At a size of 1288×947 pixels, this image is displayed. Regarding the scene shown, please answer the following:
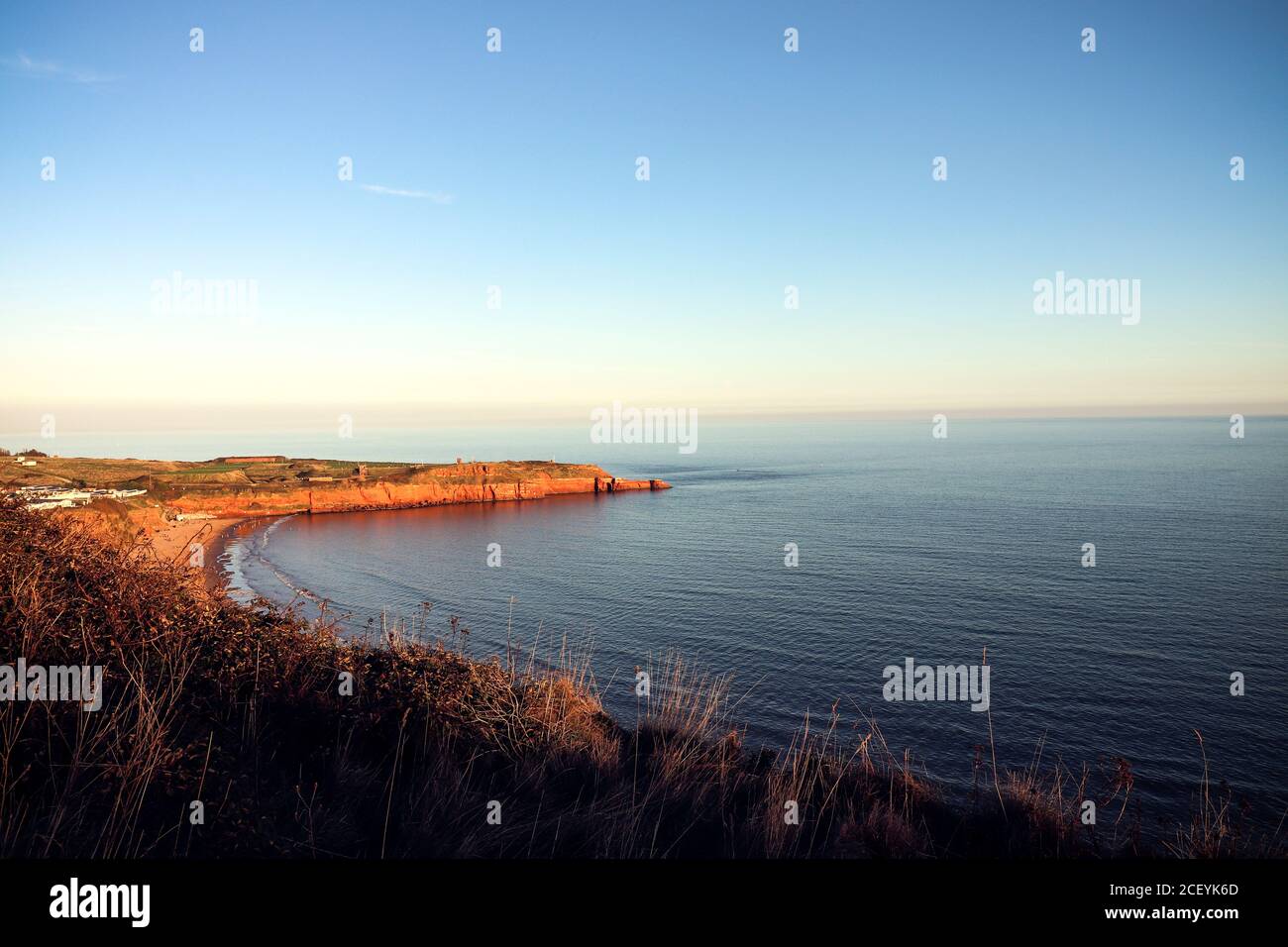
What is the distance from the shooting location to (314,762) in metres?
6.77

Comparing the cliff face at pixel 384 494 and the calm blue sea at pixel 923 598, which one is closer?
the calm blue sea at pixel 923 598

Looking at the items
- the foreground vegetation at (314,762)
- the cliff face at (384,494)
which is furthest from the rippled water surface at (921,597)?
the foreground vegetation at (314,762)

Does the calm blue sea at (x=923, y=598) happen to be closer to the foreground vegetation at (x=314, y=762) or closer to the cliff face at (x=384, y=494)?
the cliff face at (x=384, y=494)

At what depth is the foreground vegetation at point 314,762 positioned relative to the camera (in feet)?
17.1

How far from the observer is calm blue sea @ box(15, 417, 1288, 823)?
21266 millimetres

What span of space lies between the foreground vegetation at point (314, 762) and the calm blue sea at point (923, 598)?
12.7 m

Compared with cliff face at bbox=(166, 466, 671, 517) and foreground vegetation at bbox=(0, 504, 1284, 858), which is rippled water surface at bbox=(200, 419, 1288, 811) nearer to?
cliff face at bbox=(166, 466, 671, 517)

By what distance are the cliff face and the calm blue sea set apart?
744 centimetres

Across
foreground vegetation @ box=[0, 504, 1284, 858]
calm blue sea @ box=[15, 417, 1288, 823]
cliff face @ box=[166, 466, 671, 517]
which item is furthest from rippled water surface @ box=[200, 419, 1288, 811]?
foreground vegetation @ box=[0, 504, 1284, 858]

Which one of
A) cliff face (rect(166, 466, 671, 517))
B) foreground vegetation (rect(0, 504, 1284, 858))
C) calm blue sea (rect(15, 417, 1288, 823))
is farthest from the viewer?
cliff face (rect(166, 466, 671, 517))

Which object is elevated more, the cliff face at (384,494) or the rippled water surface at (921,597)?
the cliff face at (384,494)
